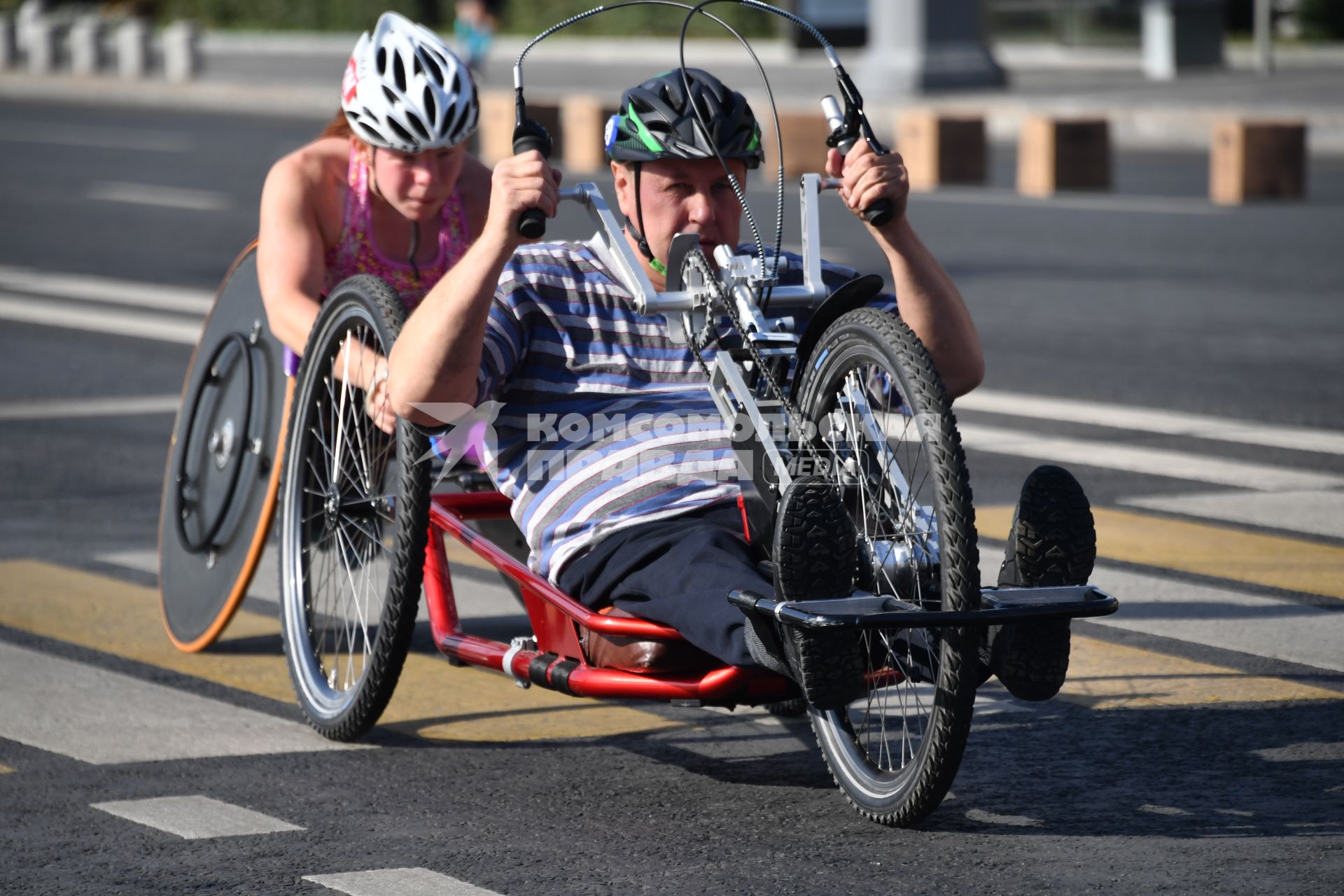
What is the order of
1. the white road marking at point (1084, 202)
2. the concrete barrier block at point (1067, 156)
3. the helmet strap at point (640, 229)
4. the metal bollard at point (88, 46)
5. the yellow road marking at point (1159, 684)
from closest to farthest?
the helmet strap at point (640, 229), the yellow road marking at point (1159, 684), the white road marking at point (1084, 202), the concrete barrier block at point (1067, 156), the metal bollard at point (88, 46)

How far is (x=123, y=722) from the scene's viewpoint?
5.12 meters

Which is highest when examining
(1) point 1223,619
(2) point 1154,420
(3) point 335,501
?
(3) point 335,501

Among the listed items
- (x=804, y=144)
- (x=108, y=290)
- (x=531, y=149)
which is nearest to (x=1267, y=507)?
(x=531, y=149)

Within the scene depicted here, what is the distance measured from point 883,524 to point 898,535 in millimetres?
135

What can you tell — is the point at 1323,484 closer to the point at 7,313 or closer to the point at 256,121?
the point at 7,313

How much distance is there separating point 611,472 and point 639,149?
65 cm

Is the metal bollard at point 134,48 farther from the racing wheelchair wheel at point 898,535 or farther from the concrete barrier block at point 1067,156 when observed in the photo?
the racing wheelchair wheel at point 898,535

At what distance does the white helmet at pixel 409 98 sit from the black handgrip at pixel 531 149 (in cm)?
117

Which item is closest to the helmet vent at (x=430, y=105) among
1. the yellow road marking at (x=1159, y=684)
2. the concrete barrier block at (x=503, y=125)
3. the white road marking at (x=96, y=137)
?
the yellow road marking at (x=1159, y=684)

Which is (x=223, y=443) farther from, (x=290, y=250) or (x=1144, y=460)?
(x=1144, y=460)

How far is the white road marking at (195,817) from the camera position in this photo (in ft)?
14.1

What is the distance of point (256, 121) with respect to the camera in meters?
30.5

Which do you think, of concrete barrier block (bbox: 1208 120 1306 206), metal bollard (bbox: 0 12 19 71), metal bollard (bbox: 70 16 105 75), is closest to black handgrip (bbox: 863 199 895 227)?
concrete barrier block (bbox: 1208 120 1306 206)

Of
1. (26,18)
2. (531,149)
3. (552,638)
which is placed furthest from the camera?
(26,18)
